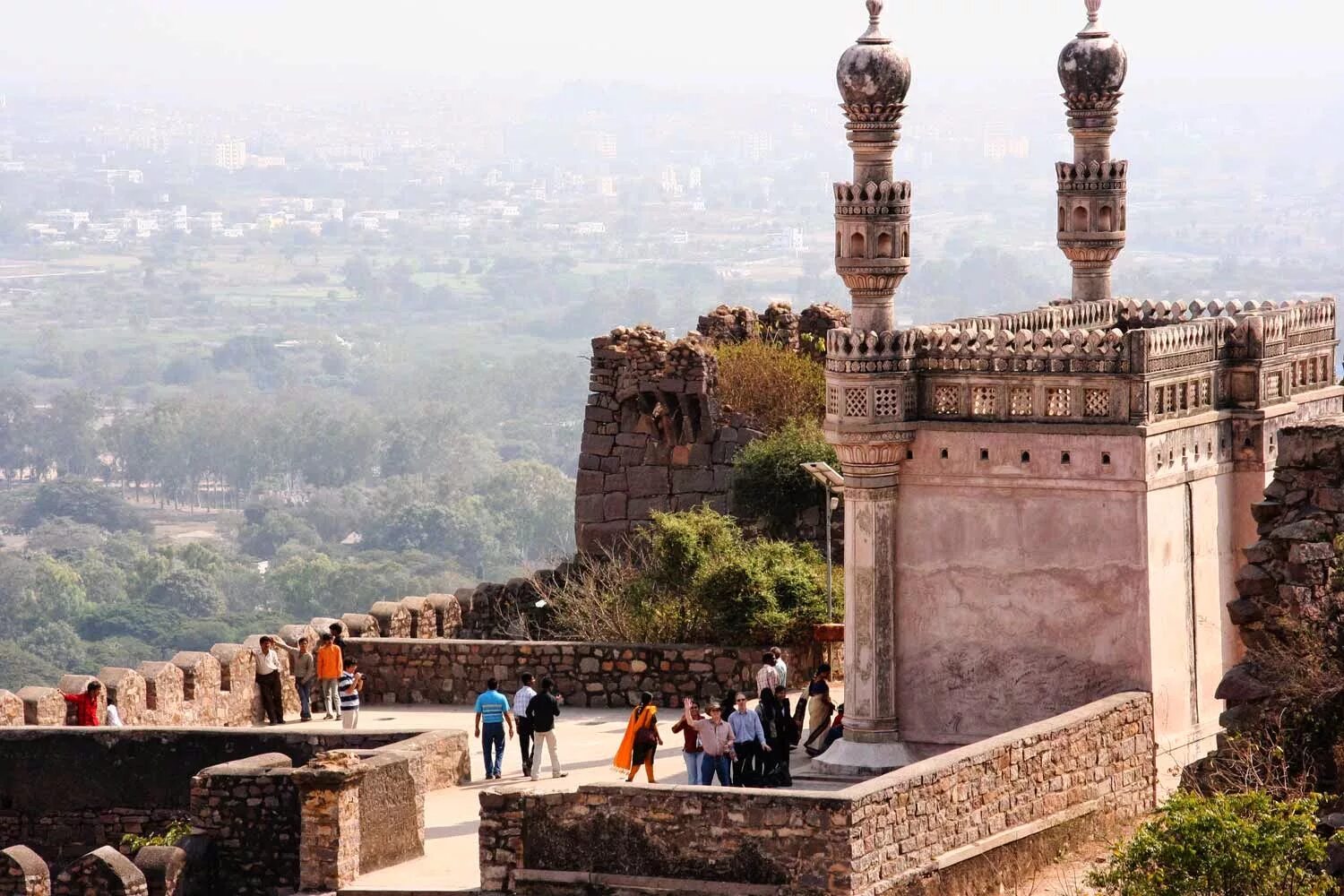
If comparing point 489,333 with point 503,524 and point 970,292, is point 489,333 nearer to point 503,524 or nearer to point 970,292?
point 970,292

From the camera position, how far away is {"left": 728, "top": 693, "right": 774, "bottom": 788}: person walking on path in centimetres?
1862

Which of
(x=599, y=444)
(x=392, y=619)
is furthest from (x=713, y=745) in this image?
(x=599, y=444)

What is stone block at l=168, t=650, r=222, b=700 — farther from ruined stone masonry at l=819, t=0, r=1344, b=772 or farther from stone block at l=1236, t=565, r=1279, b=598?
stone block at l=1236, t=565, r=1279, b=598

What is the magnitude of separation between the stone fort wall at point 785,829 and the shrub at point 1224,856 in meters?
1.30

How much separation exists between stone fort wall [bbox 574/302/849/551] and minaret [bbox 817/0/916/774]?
10651 mm

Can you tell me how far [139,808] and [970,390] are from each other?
247 inches

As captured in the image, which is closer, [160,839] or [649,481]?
[160,839]

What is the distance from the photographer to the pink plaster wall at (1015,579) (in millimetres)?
19156

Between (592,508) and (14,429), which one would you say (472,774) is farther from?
(14,429)

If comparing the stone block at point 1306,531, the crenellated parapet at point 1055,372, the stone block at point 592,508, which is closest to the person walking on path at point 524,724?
the crenellated parapet at point 1055,372

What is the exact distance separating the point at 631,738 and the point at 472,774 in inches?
62.9

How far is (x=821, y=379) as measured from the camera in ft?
102

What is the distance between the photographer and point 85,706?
21.9 metres

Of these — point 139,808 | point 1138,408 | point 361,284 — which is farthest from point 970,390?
point 361,284
